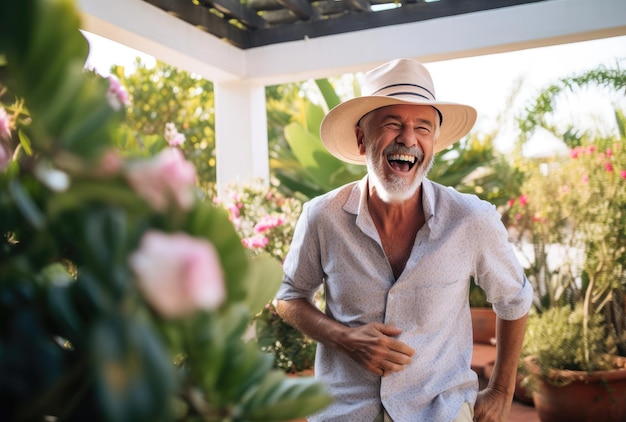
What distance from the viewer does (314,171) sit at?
6.06m

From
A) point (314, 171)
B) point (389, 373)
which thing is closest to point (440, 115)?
point (389, 373)

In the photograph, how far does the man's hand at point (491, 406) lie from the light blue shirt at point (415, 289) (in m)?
0.09

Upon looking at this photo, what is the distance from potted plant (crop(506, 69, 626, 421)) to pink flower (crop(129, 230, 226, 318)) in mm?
4230

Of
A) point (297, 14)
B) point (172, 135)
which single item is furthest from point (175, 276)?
point (297, 14)

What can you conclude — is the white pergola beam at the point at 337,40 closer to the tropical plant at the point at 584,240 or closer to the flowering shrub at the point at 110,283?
the tropical plant at the point at 584,240

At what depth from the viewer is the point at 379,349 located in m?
1.97

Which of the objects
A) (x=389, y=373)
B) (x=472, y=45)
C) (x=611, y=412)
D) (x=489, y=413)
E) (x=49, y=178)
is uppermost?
(x=472, y=45)

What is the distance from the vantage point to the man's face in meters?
2.25

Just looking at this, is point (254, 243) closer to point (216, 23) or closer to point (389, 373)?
point (216, 23)

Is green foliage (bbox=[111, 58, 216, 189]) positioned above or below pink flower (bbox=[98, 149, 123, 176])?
above

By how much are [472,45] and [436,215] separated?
1963mm

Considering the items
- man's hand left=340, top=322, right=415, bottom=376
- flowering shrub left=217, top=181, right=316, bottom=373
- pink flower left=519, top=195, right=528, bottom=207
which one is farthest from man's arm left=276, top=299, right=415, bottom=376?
pink flower left=519, top=195, right=528, bottom=207

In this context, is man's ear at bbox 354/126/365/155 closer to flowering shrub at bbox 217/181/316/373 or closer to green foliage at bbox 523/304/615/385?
flowering shrub at bbox 217/181/316/373

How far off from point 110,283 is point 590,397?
4.34 m
